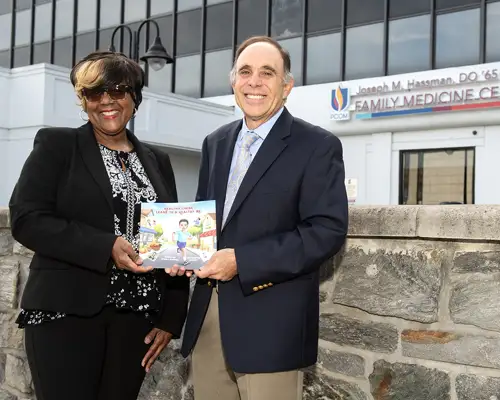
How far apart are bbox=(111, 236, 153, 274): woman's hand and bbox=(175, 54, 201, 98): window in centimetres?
2070

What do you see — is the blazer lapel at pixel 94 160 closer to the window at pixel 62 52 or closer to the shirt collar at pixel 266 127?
the shirt collar at pixel 266 127

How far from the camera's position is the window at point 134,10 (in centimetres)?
2350

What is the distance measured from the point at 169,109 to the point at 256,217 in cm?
1879

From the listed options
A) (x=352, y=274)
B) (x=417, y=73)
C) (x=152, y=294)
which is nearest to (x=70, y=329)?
(x=152, y=294)

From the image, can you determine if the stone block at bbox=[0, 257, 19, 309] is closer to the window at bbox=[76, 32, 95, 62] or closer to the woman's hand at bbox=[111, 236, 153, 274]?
the woman's hand at bbox=[111, 236, 153, 274]

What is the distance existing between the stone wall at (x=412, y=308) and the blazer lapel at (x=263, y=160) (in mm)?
811

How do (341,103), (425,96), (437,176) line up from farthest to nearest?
1. (341,103)
2. (437,176)
3. (425,96)

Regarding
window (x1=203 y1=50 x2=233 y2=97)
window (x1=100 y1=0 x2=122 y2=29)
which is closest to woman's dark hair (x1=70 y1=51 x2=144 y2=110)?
window (x1=203 y1=50 x2=233 y2=97)

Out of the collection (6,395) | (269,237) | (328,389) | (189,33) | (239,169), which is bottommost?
(6,395)

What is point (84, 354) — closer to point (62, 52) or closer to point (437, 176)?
point (437, 176)

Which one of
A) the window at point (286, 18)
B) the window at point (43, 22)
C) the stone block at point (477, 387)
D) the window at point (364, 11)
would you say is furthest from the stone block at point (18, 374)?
the window at point (43, 22)

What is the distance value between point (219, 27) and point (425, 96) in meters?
7.87

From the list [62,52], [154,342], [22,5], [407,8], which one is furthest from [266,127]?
[22,5]

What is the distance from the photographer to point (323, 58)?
66.1 ft
